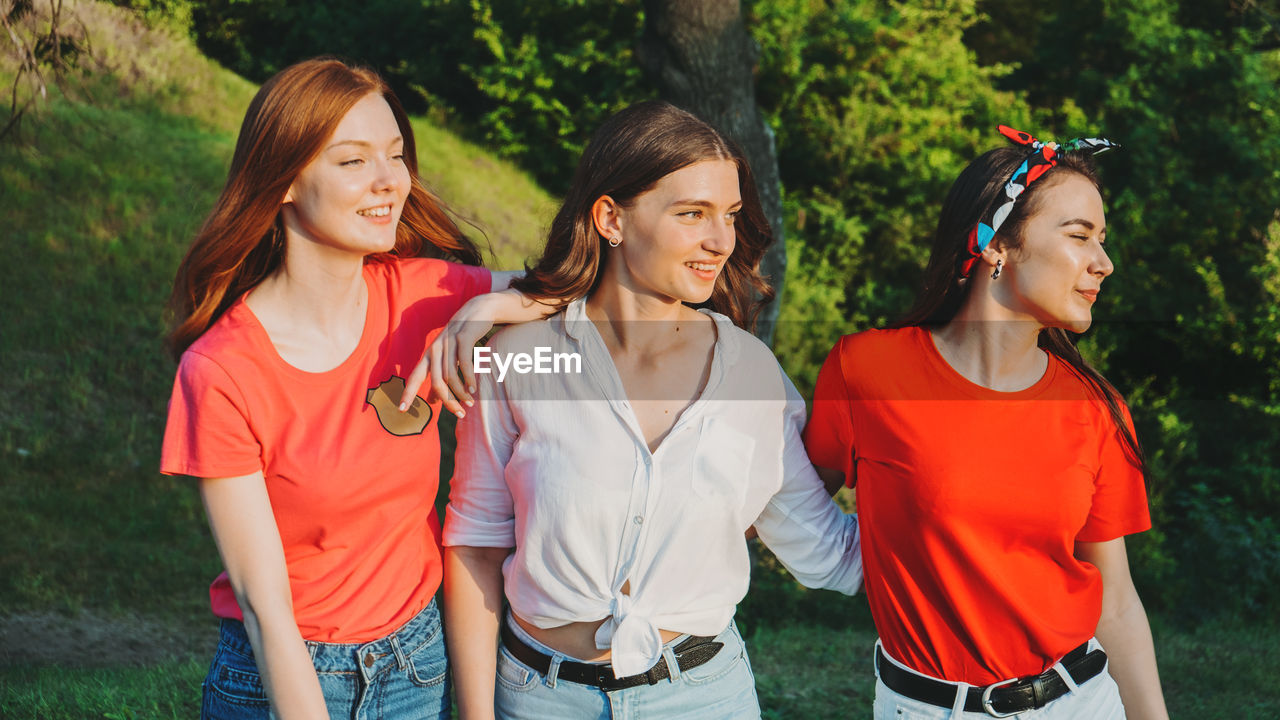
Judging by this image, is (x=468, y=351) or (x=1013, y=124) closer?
(x=468, y=351)

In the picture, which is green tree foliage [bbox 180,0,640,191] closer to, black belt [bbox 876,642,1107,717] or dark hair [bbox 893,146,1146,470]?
dark hair [bbox 893,146,1146,470]

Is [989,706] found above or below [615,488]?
below

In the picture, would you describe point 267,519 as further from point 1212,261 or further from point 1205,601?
point 1212,261

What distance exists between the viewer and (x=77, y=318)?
8.62m

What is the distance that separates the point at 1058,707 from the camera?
233cm

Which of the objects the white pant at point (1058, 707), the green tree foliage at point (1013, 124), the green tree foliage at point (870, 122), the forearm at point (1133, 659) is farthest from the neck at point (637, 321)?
the green tree foliage at point (870, 122)

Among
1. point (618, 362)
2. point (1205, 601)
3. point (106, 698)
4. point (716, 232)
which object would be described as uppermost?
point (716, 232)

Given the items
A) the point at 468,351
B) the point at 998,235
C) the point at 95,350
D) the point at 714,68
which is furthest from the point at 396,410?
the point at 95,350

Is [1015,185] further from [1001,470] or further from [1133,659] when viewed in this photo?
[1133,659]

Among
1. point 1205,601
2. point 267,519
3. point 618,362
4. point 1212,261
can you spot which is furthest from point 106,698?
point 1212,261

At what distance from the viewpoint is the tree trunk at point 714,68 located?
20.9ft

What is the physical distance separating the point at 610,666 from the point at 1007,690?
906mm

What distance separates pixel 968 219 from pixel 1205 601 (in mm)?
7655

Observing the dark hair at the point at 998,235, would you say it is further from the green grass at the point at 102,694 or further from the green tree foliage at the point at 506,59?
the green tree foliage at the point at 506,59
